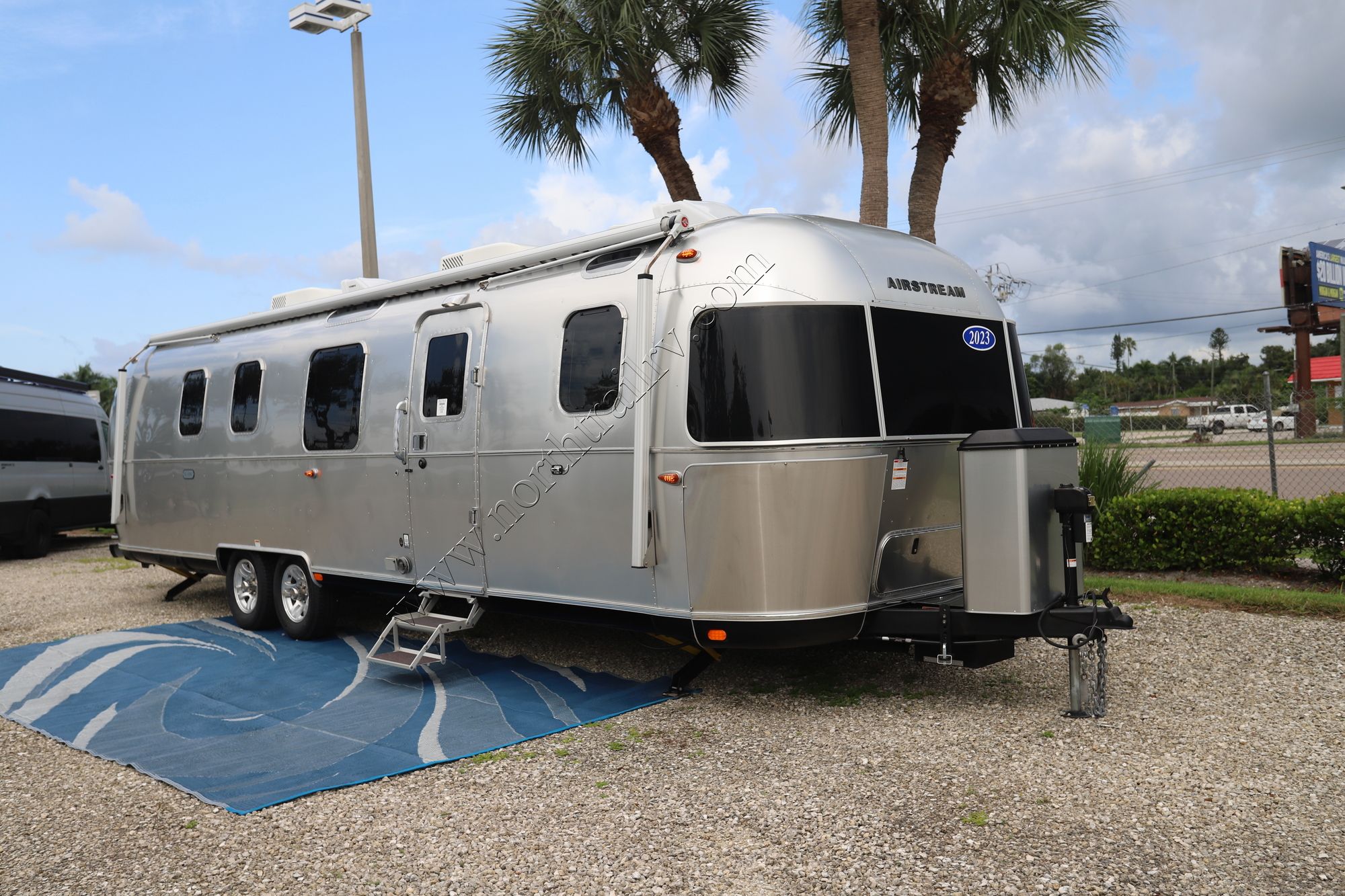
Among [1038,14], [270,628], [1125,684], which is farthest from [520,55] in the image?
[1125,684]

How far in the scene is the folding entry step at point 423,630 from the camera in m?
6.97

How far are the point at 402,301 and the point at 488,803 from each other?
14.5 feet

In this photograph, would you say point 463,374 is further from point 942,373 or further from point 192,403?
point 192,403

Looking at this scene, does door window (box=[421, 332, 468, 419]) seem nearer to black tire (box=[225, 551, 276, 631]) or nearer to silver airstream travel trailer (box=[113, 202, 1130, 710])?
silver airstream travel trailer (box=[113, 202, 1130, 710])

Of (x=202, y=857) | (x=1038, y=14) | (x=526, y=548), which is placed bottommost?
(x=202, y=857)

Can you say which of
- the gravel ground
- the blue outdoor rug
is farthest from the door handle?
the gravel ground

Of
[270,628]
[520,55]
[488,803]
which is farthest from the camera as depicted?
[520,55]

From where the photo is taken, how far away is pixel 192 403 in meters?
10.0

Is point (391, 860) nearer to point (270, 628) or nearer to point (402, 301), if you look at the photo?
point (402, 301)

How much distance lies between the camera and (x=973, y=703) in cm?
612

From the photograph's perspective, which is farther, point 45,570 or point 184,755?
point 45,570

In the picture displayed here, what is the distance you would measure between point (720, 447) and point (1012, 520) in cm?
161

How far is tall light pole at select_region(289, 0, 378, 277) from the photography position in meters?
11.7

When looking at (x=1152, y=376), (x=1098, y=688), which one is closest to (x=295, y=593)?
(x=1098, y=688)
